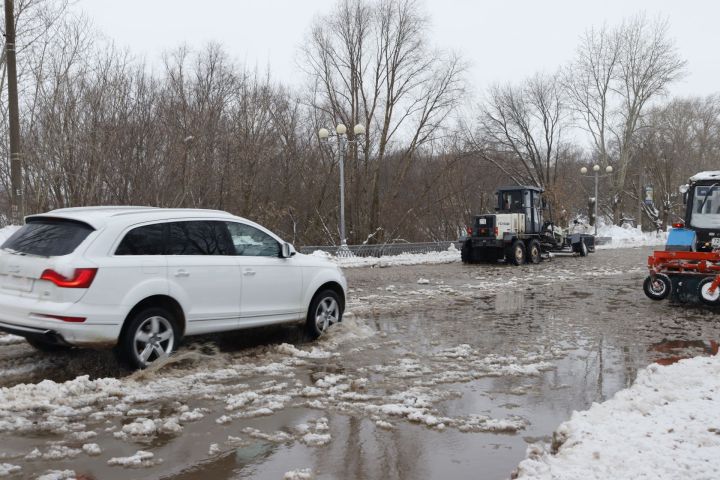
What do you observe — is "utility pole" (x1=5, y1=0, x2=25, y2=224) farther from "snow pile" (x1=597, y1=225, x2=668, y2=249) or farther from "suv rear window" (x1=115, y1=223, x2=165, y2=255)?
"snow pile" (x1=597, y1=225, x2=668, y2=249)

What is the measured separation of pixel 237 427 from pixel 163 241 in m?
2.61

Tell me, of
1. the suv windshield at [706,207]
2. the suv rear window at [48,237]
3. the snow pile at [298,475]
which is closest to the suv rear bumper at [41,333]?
the suv rear window at [48,237]

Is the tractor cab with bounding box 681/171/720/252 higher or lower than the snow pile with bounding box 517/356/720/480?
higher

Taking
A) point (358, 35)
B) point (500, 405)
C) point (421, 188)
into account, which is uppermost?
point (358, 35)

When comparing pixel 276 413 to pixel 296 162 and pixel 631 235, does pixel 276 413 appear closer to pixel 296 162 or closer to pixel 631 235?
pixel 296 162

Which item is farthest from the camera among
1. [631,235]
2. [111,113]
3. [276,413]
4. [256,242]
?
[631,235]

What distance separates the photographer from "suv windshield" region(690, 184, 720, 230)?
13.5 meters

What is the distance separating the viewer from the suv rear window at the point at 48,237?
20.0ft

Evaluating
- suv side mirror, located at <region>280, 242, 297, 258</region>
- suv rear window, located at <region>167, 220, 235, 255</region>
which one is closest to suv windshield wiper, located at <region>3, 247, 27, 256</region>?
suv rear window, located at <region>167, 220, 235, 255</region>

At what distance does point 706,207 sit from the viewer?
532 inches

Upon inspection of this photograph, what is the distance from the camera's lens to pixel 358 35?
32.2 meters

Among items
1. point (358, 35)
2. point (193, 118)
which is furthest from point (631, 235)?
point (193, 118)

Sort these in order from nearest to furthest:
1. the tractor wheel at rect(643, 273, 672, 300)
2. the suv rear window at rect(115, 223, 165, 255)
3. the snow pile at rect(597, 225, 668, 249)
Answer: the suv rear window at rect(115, 223, 165, 255) → the tractor wheel at rect(643, 273, 672, 300) → the snow pile at rect(597, 225, 668, 249)

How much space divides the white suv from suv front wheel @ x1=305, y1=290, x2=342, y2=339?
53 cm
